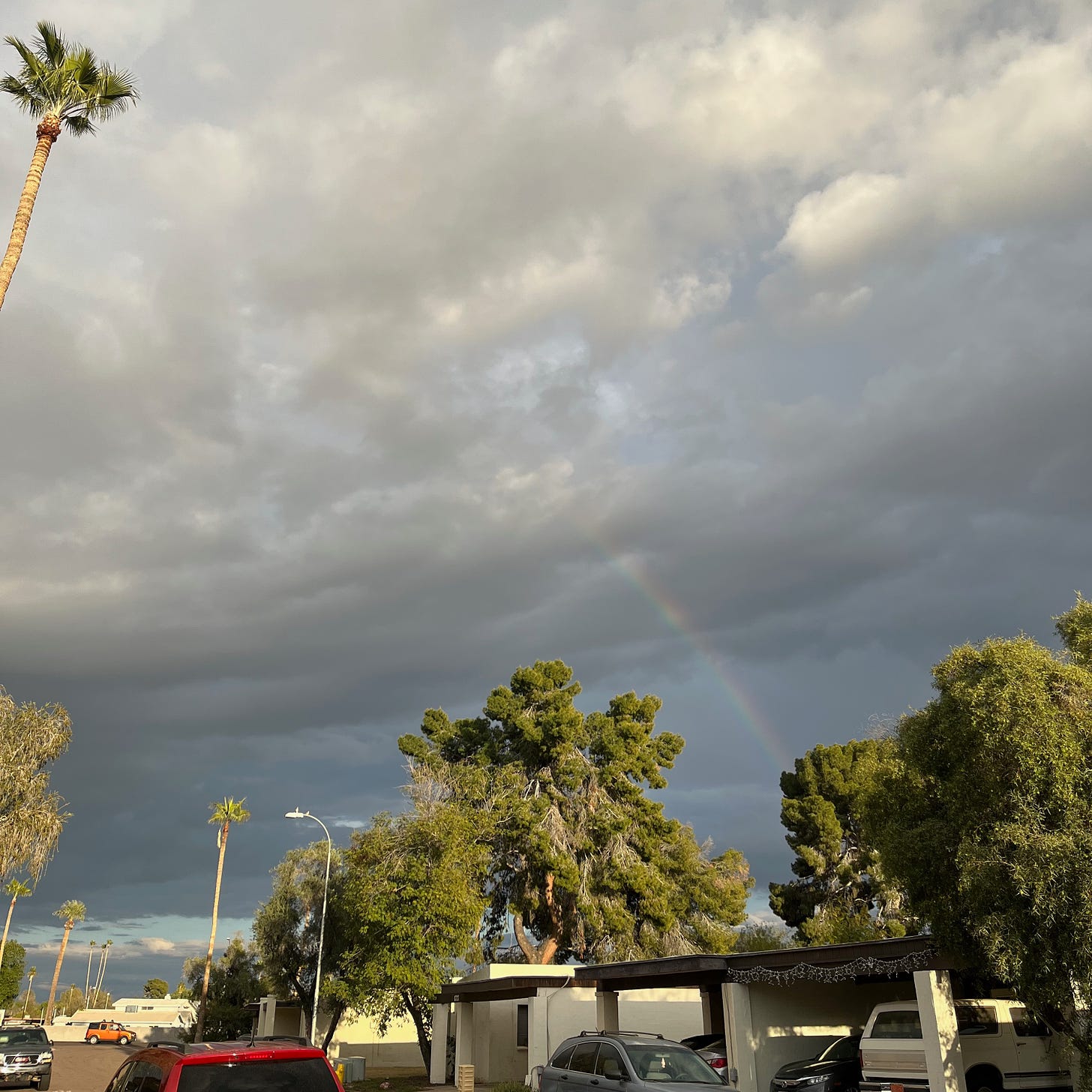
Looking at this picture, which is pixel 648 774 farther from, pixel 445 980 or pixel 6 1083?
pixel 6 1083

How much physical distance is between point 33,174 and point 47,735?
18627 millimetres

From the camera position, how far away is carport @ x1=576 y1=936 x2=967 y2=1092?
1727 centimetres

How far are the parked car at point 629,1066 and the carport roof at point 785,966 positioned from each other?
629cm

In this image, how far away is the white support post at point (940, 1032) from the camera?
16.7m

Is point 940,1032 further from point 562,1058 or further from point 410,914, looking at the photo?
point 410,914

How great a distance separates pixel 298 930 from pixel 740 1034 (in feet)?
105

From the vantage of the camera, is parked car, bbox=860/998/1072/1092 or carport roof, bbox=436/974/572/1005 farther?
carport roof, bbox=436/974/572/1005

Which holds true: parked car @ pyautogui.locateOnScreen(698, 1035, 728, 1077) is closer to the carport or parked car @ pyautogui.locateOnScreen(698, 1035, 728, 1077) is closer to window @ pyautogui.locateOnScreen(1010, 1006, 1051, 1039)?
the carport

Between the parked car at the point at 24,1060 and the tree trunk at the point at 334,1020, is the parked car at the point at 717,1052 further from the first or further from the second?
the tree trunk at the point at 334,1020

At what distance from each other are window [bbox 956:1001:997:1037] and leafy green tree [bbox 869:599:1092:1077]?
8.42 feet

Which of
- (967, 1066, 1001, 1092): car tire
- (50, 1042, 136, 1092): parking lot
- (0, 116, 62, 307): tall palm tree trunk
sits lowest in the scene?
(50, 1042, 136, 1092): parking lot

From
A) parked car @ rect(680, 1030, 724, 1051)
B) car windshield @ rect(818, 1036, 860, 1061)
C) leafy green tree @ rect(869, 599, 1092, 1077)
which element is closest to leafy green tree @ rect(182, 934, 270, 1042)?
parked car @ rect(680, 1030, 724, 1051)

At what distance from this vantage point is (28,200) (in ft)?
69.1

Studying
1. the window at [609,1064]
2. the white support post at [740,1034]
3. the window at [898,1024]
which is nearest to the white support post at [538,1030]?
the white support post at [740,1034]
